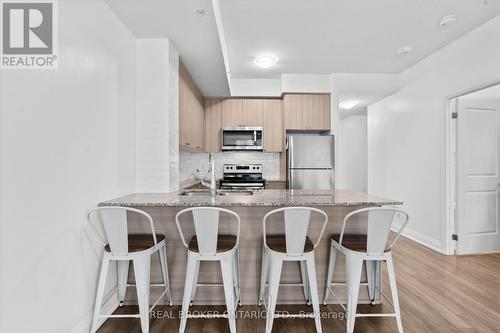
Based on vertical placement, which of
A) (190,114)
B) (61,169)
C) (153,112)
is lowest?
(61,169)

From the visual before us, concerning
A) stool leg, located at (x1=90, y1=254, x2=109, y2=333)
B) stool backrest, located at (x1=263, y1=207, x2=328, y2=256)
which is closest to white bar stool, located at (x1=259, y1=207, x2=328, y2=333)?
stool backrest, located at (x1=263, y1=207, x2=328, y2=256)

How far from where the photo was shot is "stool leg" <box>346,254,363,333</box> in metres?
1.70

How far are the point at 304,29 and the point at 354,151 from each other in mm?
4706

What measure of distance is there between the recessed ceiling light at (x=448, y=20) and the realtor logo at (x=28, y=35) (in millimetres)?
3450

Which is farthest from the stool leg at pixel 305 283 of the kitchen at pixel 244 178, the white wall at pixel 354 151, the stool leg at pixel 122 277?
the white wall at pixel 354 151

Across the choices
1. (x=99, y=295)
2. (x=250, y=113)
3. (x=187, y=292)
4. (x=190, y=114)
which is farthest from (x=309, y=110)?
(x=99, y=295)

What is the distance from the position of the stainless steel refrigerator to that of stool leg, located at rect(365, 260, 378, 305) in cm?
188

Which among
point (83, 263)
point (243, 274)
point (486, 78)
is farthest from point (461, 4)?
point (83, 263)

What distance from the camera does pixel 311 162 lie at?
13.0 feet

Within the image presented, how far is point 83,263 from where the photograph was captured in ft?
5.63

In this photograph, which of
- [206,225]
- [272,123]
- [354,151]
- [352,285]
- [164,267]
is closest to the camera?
[206,225]

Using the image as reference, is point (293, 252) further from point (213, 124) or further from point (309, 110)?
point (213, 124)

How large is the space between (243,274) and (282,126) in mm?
2906

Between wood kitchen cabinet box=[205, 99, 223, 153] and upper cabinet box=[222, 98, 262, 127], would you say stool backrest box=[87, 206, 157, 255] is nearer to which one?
wood kitchen cabinet box=[205, 99, 223, 153]
